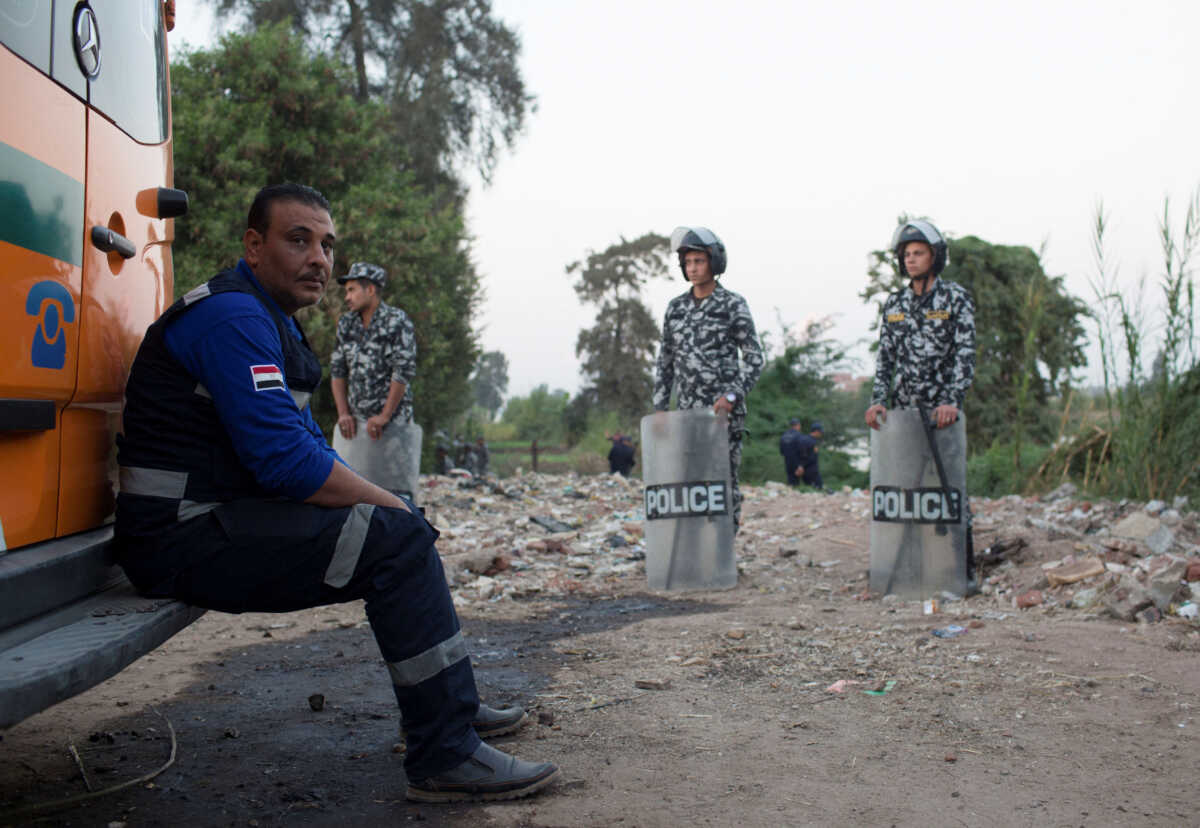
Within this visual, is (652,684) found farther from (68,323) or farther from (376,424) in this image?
(376,424)

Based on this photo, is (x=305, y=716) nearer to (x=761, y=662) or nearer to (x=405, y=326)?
(x=761, y=662)

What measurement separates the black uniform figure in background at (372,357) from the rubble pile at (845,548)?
122 cm

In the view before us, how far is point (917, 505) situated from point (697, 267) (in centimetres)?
202

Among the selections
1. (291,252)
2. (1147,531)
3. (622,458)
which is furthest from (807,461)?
(291,252)

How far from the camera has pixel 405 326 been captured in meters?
6.87

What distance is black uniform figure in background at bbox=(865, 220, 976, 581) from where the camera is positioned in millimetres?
5547

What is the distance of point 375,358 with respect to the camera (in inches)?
269

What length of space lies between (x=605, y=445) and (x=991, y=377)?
A: 30.1 ft

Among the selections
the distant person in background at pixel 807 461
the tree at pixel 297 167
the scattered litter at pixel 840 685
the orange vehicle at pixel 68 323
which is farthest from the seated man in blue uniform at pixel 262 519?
the distant person in background at pixel 807 461

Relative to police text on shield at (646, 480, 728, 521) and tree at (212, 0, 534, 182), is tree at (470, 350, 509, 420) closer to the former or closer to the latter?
tree at (212, 0, 534, 182)

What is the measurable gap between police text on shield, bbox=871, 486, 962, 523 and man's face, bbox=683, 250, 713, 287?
5.75 ft

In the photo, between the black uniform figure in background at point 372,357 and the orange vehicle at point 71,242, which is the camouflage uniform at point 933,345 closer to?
the black uniform figure in background at point 372,357

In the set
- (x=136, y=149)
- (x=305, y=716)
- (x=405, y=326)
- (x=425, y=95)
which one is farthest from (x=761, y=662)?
(x=425, y=95)

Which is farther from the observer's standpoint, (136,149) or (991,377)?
(991,377)
